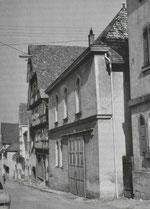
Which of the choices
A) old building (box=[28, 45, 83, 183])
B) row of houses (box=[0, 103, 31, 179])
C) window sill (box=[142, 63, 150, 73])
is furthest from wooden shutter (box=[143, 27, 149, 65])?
row of houses (box=[0, 103, 31, 179])

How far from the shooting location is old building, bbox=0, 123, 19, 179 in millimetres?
61688

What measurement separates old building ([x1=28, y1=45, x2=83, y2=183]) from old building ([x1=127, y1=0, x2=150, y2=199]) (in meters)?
17.3

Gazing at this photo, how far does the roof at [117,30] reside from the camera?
19000 mm

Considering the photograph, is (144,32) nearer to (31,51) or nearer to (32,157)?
(31,51)

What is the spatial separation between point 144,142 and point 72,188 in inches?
343

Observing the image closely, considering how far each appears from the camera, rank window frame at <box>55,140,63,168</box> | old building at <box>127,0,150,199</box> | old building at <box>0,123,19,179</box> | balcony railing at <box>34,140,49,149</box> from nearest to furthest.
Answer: old building at <box>127,0,150,199</box>
window frame at <box>55,140,63,168</box>
balcony railing at <box>34,140,49,149</box>
old building at <box>0,123,19,179</box>

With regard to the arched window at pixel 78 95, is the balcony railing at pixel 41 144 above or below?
below

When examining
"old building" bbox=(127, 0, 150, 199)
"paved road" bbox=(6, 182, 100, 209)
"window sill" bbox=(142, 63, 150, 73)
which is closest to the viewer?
"window sill" bbox=(142, 63, 150, 73)

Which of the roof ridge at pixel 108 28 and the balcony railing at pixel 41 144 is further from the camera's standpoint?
the balcony railing at pixel 41 144

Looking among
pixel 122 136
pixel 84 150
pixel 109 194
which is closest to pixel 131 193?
pixel 109 194

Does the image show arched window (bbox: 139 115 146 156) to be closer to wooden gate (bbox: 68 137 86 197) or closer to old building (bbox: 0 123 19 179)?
wooden gate (bbox: 68 137 86 197)

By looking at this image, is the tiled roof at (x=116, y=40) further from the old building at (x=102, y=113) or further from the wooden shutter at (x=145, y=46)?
the wooden shutter at (x=145, y=46)

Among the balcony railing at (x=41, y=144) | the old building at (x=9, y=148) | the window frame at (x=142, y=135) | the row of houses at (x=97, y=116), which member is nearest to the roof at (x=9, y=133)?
the old building at (x=9, y=148)

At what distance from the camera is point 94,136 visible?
18281mm
